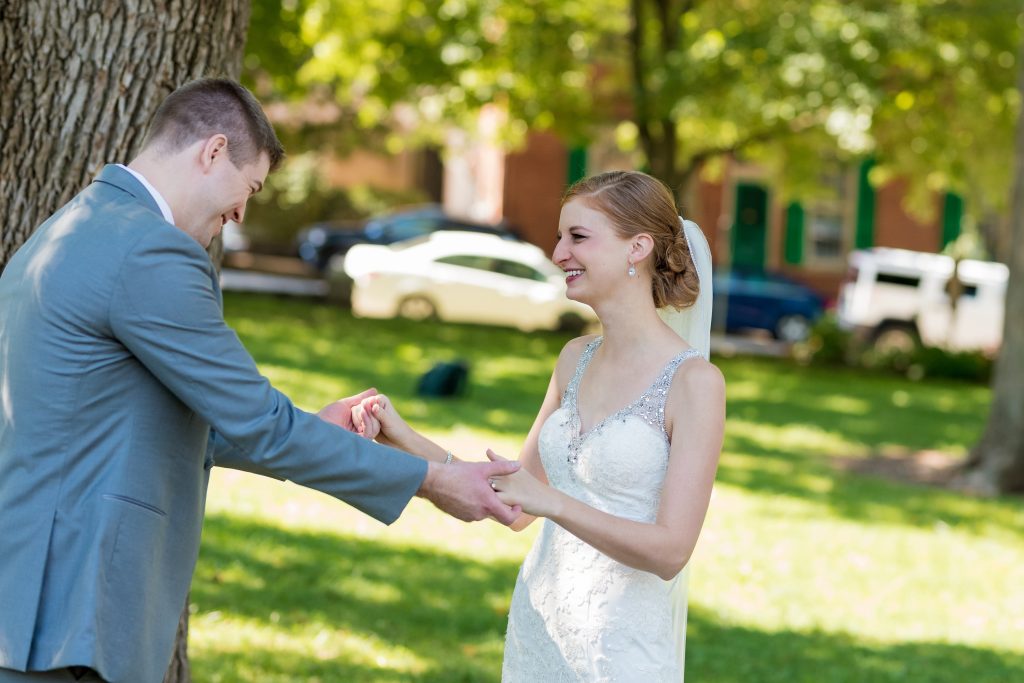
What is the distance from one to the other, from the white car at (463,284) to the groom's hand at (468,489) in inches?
764

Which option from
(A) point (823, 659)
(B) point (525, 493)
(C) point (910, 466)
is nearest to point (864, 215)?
(C) point (910, 466)

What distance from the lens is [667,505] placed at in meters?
3.41

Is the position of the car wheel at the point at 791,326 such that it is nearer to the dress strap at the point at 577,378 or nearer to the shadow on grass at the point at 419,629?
the shadow on grass at the point at 419,629

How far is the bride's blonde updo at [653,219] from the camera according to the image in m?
3.66

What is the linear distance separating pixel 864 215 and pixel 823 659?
26854 millimetres

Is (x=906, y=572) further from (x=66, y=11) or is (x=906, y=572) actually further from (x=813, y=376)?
(x=813, y=376)

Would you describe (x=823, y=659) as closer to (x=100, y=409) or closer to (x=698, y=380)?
(x=698, y=380)

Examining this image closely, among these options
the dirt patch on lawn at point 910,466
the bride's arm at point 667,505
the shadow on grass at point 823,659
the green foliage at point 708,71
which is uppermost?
the green foliage at point 708,71

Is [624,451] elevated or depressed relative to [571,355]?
depressed

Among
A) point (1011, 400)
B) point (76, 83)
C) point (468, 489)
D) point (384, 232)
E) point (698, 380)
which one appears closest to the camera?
point (468, 489)

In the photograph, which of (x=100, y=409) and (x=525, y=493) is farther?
(x=525, y=493)

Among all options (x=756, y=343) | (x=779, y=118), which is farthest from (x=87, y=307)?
(x=756, y=343)

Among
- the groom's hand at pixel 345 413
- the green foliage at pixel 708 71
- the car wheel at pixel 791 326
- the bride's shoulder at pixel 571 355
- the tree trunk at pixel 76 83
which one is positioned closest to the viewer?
the groom's hand at pixel 345 413

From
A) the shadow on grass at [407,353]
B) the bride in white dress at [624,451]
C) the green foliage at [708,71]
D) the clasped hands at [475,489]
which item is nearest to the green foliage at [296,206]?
the green foliage at [708,71]
